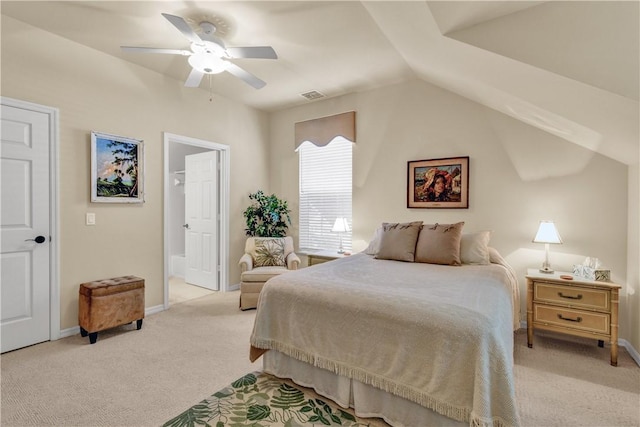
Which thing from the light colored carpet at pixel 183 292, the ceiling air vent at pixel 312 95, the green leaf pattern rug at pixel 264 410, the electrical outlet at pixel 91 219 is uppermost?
the ceiling air vent at pixel 312 95

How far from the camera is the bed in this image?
1.50 metres

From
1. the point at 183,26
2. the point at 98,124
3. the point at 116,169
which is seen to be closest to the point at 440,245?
the point at 183,26

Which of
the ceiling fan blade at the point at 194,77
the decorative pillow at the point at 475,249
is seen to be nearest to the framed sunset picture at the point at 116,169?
the ceiling fan blade at the point at 194,77

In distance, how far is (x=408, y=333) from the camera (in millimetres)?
1685

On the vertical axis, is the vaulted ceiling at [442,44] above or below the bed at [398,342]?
above

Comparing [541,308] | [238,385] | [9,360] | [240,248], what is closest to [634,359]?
[541,308]

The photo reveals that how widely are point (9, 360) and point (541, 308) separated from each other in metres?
4.61

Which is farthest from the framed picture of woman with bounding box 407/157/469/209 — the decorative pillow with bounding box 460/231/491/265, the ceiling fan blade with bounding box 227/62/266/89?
the ceiling fan blade with bounding box 227/62/266/89

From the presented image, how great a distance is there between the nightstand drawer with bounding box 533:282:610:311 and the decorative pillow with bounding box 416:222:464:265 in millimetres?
717

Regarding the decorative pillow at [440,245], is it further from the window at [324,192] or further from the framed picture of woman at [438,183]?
the window at [324,192]

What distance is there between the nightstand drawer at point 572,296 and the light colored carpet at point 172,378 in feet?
1.53

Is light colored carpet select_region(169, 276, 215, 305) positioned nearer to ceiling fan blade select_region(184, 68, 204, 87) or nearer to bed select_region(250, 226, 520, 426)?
bed select_region(250, 226, 520, 426)

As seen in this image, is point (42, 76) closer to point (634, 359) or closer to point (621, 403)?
point (621, 403)

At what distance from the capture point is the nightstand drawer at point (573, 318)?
2.60 metres
